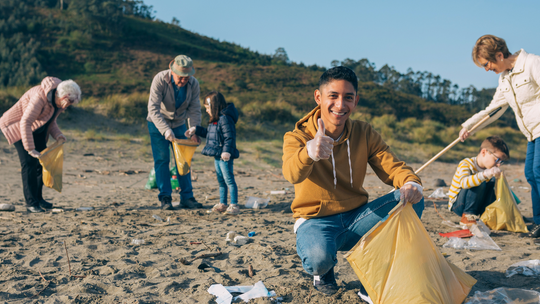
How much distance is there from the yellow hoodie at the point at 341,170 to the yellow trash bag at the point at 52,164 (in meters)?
3.68

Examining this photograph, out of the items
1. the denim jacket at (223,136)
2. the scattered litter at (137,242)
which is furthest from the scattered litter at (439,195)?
the scattered litter at (137,242)

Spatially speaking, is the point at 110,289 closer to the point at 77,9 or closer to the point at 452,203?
the point at 452,203


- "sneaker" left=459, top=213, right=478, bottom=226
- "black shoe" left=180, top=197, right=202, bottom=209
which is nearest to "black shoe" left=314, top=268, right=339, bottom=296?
"sneaker" left=459, top=213, right=478, bottom=226

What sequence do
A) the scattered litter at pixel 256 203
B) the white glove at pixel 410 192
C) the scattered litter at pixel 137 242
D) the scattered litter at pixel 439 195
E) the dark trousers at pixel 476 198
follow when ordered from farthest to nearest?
the scattered litter at pixel 439 195 → the scattered litter at pixel 256 203 → the dark trousers at pixel 476 198 → the scattered litter at pixel 137 242 → the white glove at pixel 410 192

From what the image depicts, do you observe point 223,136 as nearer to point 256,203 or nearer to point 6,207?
point 256,203

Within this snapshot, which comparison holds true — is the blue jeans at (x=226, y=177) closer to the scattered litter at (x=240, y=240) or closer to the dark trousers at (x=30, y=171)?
the scattered litter at (x=240, y=240)

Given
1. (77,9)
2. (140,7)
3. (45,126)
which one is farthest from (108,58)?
(45,126)

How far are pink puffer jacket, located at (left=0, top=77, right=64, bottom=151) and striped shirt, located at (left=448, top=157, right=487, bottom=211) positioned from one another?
15.9 feet

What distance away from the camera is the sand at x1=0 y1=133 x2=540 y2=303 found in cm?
240

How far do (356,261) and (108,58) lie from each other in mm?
39490

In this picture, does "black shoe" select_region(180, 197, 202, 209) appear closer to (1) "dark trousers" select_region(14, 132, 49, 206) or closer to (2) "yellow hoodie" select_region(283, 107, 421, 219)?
(1) "dark trousers" select_region(14, 132, 49, 206)

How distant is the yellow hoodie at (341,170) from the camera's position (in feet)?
7.82

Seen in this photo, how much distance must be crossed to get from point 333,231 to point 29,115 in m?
3.98

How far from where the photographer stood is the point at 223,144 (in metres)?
4.86
